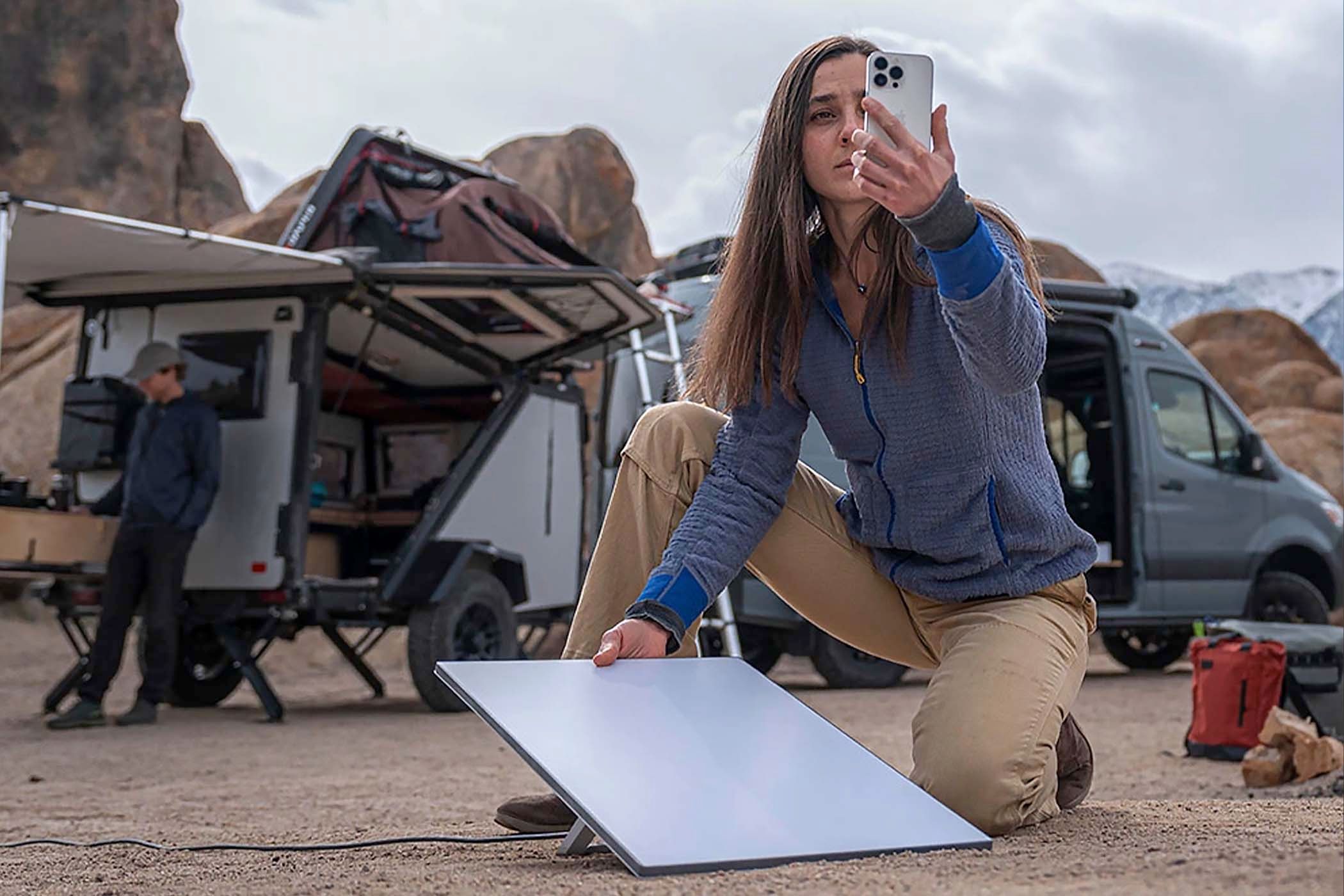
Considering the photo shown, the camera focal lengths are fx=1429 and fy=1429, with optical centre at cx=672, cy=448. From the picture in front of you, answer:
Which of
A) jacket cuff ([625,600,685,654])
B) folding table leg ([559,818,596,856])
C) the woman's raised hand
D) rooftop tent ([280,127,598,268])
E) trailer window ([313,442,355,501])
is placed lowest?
folding table leg ([559,818,596,856])

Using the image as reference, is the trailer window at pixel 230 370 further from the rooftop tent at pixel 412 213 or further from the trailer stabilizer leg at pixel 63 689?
the trailer stabilizer leg at pixel 63 689

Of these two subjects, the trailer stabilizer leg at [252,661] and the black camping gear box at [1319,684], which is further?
the trailer stabilizer leg at [252,661]

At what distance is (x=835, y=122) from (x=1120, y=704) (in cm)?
617

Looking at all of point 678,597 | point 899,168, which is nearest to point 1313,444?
point 678,597

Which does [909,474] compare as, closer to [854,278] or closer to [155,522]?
[854,278]

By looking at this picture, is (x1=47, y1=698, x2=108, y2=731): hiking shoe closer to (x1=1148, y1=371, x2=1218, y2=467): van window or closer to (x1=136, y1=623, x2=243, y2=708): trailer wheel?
(x1=136, y1=623, x2=243, y2=708): trailer wheel

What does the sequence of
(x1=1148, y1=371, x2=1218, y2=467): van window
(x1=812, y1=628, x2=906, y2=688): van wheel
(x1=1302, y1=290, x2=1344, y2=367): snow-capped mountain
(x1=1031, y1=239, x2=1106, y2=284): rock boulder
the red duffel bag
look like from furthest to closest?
(x1=1302, y1=290, x2=1344, y2=367): snow-capped mountain
(x1=1031, y1=239, x2=1106, y2=284): rock boulder
(x1=1148, y1=371, x2=1218, y2=467): van window
(x1=812, y1=628, x2=906, y2=688): van wheel
the red duffel bag

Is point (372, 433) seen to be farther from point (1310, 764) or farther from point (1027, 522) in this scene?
point (1027, 522)

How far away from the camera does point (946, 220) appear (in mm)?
2057

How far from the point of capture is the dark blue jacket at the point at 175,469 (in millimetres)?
6754

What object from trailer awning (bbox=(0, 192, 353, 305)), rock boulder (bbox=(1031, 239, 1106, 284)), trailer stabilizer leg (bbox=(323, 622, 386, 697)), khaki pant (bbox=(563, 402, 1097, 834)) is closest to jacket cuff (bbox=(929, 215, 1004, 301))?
khaki pant (bbox=(563, 402, 1097, 834))

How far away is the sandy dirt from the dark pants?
13.4 inches

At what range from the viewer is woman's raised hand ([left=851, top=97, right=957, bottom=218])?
2.03 meters

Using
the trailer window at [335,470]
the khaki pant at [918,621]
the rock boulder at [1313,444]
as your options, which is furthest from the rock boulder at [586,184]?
the khaki pant at [918,621]
